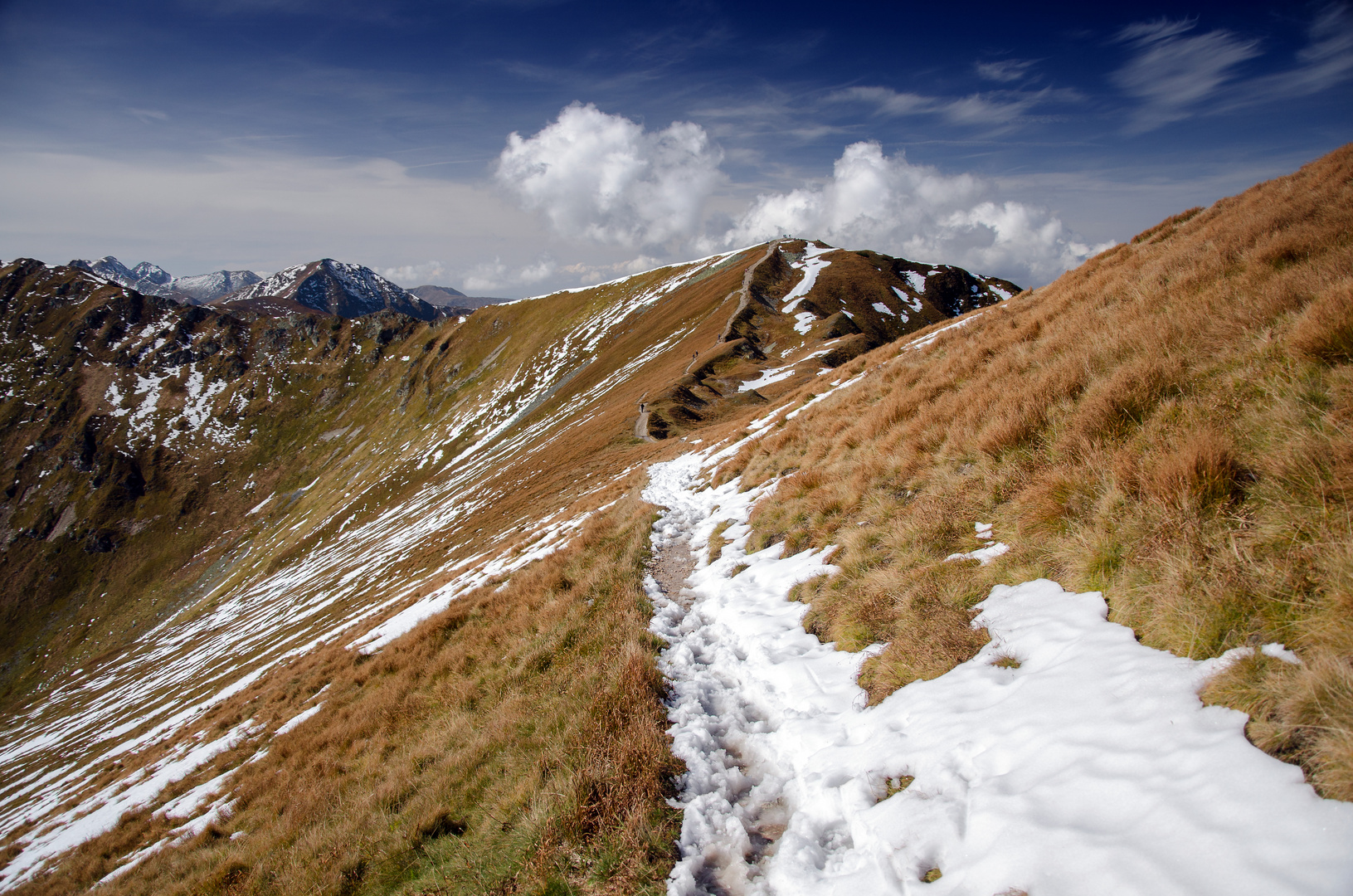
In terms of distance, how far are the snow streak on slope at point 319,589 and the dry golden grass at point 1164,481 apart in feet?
35.7

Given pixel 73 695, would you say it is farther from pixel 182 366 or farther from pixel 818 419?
pixel 182 366

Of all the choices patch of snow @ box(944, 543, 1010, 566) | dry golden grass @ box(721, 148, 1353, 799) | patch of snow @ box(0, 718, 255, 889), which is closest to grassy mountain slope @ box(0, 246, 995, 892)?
patch of snow @ box(0, 718, 255, 889)

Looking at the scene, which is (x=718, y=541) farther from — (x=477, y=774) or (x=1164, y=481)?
(x=1164, y=481)

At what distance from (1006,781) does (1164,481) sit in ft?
9.24

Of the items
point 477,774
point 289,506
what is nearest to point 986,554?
point 477,774

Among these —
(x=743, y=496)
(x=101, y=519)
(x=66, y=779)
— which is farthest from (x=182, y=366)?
(x=743, y=496)

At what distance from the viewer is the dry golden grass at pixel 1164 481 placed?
3.03m

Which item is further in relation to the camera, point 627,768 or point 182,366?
point 182,366

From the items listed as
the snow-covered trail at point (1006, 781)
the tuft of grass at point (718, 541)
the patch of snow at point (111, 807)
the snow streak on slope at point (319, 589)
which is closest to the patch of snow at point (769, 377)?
the snow streak on slope at point (319, 589)

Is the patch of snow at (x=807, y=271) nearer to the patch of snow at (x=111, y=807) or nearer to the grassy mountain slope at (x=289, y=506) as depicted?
the grassy mountain slope at (x=289, y=506)

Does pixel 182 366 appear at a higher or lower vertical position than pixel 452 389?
higher

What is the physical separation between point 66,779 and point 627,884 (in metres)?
43.2

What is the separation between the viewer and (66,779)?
27406 millimetres

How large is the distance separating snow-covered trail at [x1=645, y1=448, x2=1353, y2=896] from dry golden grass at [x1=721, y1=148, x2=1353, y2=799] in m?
0.24
